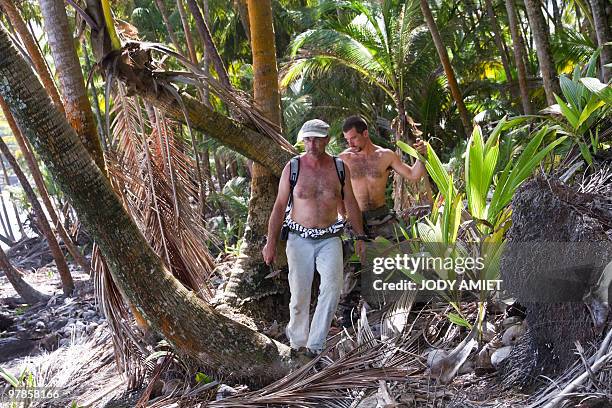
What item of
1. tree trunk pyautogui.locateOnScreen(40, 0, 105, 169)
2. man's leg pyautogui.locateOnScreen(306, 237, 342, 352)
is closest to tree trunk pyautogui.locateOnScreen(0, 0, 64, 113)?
tree trunk pyautogui.locateOnScreen(40, 0, 105, 169)

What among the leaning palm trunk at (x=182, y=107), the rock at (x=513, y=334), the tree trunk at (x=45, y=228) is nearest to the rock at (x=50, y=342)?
the tree trunk at (x=45, y=228)

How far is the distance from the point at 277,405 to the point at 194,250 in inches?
82.3

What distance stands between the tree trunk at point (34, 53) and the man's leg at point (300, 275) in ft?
10.5

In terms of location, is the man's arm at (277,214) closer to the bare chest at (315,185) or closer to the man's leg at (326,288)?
the bare chest at (315,185)

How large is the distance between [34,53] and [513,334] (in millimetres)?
6109

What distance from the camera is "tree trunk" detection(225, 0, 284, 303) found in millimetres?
6531

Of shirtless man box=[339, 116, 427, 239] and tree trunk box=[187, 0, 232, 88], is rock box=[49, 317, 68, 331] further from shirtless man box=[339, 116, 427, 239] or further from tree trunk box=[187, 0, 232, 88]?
shirtless man box=[339, 116, 427, 239]

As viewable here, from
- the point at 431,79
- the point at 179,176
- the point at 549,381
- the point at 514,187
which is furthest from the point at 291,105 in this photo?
the point at 549,381

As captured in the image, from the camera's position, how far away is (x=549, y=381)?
3.89 m

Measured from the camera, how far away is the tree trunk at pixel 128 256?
420cm

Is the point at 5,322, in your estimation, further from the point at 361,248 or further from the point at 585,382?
the point at 585,382

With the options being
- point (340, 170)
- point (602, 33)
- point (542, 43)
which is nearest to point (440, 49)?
point (602, 33)

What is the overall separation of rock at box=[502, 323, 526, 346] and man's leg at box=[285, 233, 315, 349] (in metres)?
1.40

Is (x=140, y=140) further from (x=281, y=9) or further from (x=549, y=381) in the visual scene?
(x=281, y=9)
